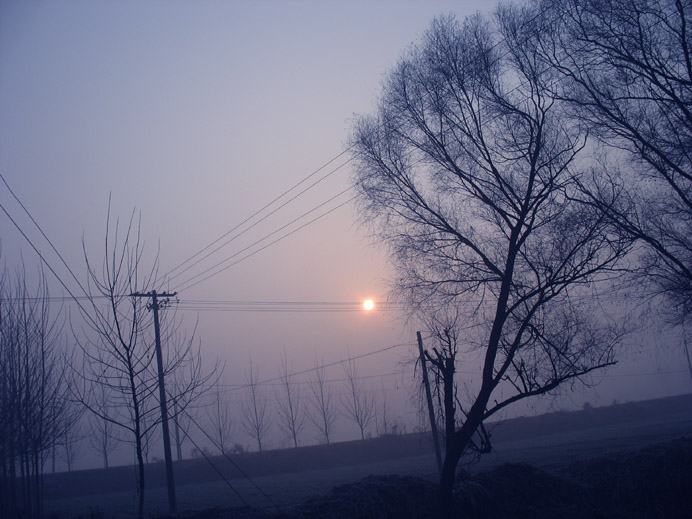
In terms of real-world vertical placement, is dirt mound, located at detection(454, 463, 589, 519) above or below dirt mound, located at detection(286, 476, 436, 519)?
below

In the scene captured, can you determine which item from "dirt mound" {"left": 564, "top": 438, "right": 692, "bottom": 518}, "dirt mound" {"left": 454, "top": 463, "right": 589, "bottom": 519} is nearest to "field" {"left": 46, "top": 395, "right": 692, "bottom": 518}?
"dirt mound" {"left": 564, "top": 438, "right": 692, "bottom": 518}

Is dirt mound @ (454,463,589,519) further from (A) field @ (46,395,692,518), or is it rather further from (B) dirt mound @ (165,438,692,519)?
(A) field @ (46,395,692,518)

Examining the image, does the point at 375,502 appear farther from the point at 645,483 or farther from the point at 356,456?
the point at 356,456

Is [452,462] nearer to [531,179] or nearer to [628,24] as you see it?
[531,179]

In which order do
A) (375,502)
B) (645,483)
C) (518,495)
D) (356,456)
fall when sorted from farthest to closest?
(356,456)
(645,483)
(518,495)
(375,502)

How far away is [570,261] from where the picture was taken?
10.6 m

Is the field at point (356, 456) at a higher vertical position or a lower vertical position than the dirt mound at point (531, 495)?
lower

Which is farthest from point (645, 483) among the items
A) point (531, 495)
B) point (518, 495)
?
point (518, 495)

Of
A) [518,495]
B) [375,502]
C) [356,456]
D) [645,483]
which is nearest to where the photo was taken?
[375,502]

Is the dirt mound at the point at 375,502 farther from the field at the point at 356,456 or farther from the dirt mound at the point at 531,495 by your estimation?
the field at the point at 356,456

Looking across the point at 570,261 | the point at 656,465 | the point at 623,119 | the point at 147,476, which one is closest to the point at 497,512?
the point at 656,465

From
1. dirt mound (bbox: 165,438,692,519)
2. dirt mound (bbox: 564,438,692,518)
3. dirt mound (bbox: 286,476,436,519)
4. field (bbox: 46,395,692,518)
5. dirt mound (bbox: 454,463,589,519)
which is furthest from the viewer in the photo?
field (bbox: 46,395,692,518)

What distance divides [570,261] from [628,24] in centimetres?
686

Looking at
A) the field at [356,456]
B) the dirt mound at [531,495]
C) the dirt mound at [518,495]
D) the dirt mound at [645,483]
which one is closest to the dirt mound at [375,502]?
the dirt mound at [531,495]
